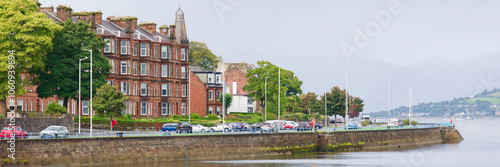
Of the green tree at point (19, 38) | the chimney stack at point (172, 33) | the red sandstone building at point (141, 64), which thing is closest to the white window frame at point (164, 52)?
the red sandstone building at point (141, 64)

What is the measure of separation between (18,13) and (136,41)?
34.8 meters

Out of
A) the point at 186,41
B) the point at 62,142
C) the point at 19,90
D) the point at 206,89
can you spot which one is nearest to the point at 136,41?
the point at 186,41

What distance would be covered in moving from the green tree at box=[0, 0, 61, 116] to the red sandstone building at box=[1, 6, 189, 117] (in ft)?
63.1

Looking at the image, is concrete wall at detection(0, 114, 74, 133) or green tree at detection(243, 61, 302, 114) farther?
green tree at detection(243, 61, 302, 114)

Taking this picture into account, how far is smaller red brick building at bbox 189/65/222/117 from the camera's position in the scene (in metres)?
133

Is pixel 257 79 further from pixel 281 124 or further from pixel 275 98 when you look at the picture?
pixel 281 124

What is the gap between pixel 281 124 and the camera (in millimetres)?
102312

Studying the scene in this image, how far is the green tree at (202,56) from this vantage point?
547ft

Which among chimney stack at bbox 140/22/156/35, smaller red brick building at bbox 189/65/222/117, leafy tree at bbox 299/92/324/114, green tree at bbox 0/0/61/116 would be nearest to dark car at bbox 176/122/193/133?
green tree at bbox 0/0/61/116

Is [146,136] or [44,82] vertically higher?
[44,82]

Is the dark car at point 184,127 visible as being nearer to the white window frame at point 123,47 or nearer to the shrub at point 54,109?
the shrub at point 54,109

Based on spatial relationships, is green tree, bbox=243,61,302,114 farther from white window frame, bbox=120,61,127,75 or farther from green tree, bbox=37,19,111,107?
green tree, bbox=37,19,111,107

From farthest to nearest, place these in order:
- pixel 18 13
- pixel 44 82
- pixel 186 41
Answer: pixel 186 41 → pixel 44 82 → pixel 18 13

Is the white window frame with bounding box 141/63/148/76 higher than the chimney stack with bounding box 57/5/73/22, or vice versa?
the chimney stack with bounding box 57/5/73/22
